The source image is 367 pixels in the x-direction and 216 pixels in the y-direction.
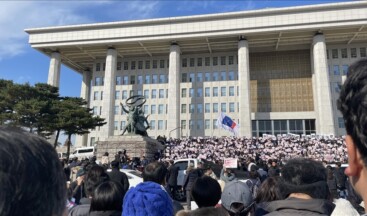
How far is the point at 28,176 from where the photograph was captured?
1.14 meters

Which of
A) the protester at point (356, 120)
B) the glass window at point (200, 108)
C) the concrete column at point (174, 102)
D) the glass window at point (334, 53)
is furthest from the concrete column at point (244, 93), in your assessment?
the protester at point (356, 120)

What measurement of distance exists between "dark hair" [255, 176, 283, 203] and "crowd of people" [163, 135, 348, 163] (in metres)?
25.4

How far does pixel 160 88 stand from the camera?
67312 millimetres

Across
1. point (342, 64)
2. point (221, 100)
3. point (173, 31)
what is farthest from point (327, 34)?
point (173, 31)

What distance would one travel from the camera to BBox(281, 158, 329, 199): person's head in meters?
2.91

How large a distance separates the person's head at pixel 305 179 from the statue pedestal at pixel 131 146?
81.7 ft

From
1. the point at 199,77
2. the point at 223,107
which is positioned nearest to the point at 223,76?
the point at 199,77

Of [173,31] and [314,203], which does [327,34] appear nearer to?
[173,31]

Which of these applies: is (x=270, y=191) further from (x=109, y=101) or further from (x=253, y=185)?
(x=109, y=101)

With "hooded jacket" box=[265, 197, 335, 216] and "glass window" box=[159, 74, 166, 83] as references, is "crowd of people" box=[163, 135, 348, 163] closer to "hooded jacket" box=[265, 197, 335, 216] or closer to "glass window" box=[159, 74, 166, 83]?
"hooded jacket" box=[265, 197, 335, 216]

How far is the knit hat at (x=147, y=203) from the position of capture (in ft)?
9.59

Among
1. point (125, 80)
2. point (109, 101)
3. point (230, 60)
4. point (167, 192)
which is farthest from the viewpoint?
point (125, 80)

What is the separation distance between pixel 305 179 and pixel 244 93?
176ft

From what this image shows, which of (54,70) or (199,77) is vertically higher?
(54,70)
